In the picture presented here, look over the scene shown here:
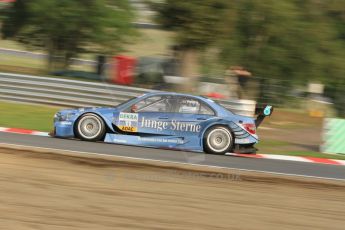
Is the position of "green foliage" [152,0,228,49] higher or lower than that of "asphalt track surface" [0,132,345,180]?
higher

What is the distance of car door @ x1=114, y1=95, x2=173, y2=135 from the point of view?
10.8 m

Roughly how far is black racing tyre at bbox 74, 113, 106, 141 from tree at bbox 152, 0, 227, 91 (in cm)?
620

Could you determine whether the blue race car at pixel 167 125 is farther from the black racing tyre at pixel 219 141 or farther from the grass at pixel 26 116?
the grass at pixel 26 116

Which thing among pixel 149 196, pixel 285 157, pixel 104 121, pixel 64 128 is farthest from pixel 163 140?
pixel 149 196

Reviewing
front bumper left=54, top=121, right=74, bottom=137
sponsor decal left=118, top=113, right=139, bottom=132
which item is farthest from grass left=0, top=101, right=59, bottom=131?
sponsor decal left=118, top=113, right=139, bottom=132

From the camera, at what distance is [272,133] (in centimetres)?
1502

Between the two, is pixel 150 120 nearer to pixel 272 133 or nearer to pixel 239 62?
pixel 272 133

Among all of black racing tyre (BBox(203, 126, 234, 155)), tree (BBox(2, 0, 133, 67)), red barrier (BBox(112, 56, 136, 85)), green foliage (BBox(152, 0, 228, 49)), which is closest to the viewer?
black racing tyre (BBox(203, 126, 234, 155))

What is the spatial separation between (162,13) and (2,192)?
11.3 meters

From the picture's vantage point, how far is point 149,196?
6.83m

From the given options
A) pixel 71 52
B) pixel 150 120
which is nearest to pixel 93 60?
pixel 71 52

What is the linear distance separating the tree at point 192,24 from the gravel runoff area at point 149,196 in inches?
313

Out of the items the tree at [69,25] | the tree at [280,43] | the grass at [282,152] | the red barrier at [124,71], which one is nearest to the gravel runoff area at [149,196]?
the grass at [282,152]

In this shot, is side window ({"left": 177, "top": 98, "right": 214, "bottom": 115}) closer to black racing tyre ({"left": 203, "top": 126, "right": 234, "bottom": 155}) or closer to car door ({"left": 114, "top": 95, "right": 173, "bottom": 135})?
car door ({"left": 114, "top": 95, "right": 173, "bottom": 135})
